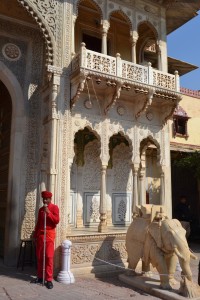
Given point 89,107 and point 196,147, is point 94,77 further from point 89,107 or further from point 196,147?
point 196,147

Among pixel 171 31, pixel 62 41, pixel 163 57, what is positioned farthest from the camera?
pixel 171 31

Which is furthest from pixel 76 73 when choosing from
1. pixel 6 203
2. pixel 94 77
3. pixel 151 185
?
pixel 151 185

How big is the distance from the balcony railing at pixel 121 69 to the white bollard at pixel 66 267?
13.5 ft

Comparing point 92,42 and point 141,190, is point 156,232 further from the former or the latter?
point 92,42

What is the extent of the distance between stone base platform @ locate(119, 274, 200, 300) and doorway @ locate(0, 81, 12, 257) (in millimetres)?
3710

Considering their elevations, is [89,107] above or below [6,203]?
above

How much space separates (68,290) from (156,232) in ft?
6.62

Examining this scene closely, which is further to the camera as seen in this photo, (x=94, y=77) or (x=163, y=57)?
(x=163, y=57)

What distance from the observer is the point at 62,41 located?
834 cm

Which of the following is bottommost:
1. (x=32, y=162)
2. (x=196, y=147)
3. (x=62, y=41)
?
(x=32, y=162)

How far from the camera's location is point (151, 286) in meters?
6.12

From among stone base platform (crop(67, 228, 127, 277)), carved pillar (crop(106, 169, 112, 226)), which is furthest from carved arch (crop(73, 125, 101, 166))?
Answer: stone base platform (crop(67, 228, 127, 277))

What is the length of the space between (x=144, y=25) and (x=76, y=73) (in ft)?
12.2

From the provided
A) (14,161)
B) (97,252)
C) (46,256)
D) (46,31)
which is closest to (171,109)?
(46,31)
